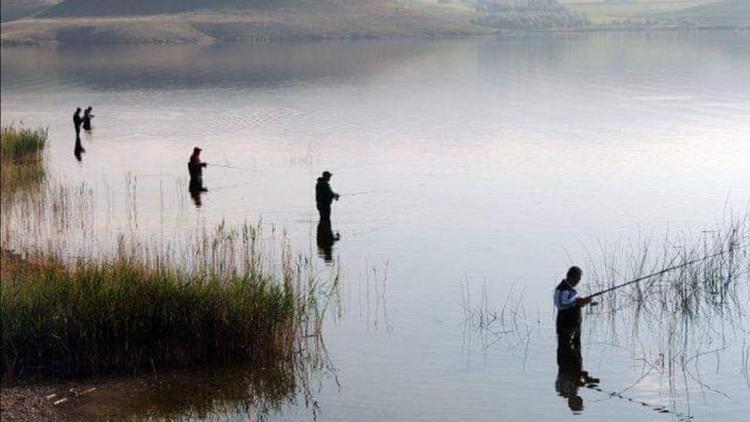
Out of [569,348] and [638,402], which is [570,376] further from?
[638,402]

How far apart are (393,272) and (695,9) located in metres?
150

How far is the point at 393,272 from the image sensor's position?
77.0ft

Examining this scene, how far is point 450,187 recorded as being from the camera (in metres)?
33.8

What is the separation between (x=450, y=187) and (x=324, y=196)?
24.9 feet

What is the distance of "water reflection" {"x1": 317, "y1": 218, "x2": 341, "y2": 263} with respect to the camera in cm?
2472

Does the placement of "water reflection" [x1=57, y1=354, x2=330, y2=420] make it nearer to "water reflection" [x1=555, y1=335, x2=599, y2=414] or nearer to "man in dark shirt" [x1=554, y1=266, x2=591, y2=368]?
"water reflection" [x1=555, y1=335, x2=599, y2=414]

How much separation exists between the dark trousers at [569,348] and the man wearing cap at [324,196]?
907cm

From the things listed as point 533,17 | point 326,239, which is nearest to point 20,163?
point 326,239

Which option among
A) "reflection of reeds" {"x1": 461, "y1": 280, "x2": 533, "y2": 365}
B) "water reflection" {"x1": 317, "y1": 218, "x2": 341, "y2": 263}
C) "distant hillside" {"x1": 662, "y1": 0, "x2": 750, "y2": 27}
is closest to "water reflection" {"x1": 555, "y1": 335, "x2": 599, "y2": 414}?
"reflection of reeds" {"x1": 461, "y1": 280, "x2": 533, "y2": 365}

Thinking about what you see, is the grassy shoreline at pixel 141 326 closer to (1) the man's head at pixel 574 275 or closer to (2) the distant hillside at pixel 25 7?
(1) the man's head at pixel 574 275

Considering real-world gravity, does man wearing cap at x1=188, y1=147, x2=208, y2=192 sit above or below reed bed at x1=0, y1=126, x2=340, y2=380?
above

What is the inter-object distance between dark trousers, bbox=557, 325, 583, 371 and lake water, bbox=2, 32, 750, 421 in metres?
0.20

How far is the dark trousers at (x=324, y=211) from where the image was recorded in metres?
27.1

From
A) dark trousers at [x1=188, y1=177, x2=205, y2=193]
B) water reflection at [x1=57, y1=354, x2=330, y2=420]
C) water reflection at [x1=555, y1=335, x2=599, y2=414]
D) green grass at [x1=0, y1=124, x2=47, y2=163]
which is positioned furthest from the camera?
green grass at [x1=0, y1=124, x2=47, y2=163]
